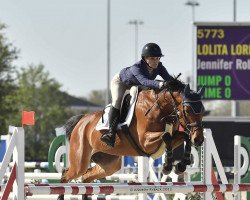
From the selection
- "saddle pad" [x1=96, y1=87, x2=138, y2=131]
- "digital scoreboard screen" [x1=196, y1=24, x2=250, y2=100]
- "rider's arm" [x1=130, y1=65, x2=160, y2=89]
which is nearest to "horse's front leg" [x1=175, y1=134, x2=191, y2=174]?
"rider's arm" [x1=130, y1=65, x2=160, y2=89]

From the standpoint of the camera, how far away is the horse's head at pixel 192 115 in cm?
926

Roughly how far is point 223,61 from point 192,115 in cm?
971

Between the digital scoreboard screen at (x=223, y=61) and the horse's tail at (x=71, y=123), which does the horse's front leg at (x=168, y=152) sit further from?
the digital scoreboard screen at (x=223, y=61)

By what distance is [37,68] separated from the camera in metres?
64.8

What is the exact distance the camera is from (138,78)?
10078mm

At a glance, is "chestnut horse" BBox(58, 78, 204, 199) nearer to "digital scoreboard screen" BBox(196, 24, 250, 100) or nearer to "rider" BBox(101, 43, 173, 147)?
"rider" BBox(101, 43, 173, 147)

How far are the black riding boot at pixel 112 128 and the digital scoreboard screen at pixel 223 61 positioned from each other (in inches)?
Answer: 331

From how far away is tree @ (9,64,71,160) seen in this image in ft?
198

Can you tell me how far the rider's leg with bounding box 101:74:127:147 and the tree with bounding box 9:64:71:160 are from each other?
4665 centimetres

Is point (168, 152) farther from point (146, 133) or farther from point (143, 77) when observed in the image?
point (143, 77)

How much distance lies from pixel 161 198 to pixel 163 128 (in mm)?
2483

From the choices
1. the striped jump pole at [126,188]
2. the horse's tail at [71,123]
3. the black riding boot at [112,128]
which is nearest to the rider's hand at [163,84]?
the black riding boot at [112,128]

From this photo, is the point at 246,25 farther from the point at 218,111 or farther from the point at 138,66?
the point at 218,111

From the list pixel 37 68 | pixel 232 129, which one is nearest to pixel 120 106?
pixel 232 129
